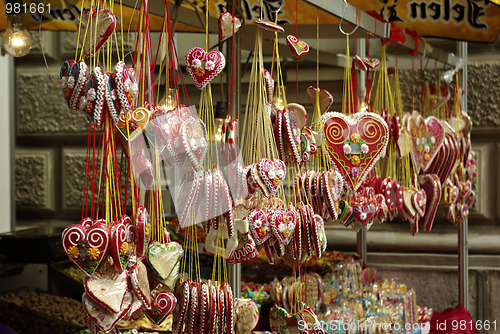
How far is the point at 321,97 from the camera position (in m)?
1.54

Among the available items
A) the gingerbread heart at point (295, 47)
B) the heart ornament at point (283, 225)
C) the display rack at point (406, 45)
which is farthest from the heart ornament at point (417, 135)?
the heart ornament at point (283, 225)

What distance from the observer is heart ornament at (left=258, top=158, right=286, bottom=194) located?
3.84 feet

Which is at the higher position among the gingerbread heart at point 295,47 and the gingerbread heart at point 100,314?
the gingerbread heart at point 295,47

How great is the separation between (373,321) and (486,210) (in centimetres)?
132

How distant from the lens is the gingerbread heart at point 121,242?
884mm

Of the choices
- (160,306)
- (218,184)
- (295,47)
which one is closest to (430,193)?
(295,47)

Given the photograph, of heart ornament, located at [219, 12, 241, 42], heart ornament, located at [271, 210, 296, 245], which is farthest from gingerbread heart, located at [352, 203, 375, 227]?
heart ornament, located at [219, 12, 241, 42]

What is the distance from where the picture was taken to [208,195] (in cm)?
111

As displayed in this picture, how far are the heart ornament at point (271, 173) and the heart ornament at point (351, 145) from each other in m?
0.42

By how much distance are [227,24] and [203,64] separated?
12 centimetres

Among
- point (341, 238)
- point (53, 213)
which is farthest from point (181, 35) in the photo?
point (53, 213)

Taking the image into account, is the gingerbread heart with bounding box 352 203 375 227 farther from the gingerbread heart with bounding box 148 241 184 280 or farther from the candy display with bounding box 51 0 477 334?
the gingerbread heart with bounding box 148 241 184 280

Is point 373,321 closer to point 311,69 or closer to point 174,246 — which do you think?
point 311,69

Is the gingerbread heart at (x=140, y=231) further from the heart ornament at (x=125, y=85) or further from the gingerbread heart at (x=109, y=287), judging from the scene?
the heart ornament at (x=125, y=85)
